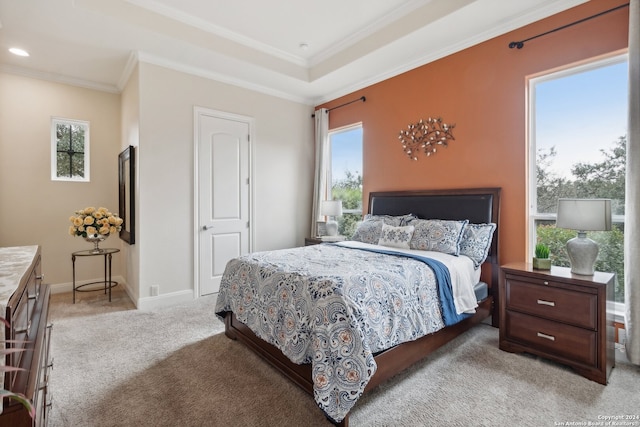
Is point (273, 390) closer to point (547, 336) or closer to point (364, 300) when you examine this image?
point (364, 300)

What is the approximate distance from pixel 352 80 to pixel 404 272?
316 cm

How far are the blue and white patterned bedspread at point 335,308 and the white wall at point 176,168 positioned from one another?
1.42 m

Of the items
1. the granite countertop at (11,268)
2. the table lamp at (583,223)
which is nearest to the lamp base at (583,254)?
the table lamp at (583,223)

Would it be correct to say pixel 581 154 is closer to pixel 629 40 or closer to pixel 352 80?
pixel 629 40

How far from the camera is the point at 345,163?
16.2ft

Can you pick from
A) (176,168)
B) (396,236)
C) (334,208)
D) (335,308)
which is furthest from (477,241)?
(176,168)

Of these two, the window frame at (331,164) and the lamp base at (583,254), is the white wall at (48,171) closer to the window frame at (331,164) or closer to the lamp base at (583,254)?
the window frame at (331,164)

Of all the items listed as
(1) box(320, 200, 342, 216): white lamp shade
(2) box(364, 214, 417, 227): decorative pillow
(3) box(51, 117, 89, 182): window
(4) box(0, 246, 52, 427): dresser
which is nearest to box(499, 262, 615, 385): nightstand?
(2) box(364, 214, 417, 227): decorative pillow

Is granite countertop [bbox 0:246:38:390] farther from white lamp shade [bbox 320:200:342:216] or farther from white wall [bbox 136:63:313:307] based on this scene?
white lamp shade [bbox 320:200:342:216]

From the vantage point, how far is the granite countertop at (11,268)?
0.98m

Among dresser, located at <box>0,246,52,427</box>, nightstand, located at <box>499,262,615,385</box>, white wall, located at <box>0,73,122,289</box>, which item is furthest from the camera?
white wall, located at <box>0,73,122,289</box>

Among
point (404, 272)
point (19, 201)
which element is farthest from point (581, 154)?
point (19, 201)

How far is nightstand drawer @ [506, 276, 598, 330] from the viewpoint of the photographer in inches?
85.4

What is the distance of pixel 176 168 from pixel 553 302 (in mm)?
3937
